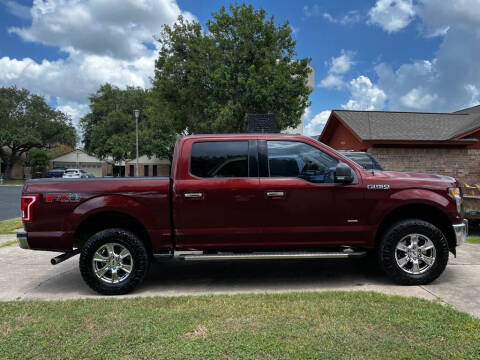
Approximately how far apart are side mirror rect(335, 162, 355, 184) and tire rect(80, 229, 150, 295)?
2.59 m

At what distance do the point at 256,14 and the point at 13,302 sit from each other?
22.0 meters

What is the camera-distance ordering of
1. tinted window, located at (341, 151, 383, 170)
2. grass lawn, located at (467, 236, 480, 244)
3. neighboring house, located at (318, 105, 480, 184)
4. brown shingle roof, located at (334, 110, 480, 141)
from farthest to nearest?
brown shingle roof, located at (334, 110, 480, 141)
neighboring house, located at (318, 105, 480, 184)
tinted window, located at (341, 151, 383, 170)
grass lawn, located at (467, 236, 480, 244)

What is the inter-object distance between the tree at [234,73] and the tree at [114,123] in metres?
18.8

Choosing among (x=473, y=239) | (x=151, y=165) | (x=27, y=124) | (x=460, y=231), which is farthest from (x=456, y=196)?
(x=27, y=124)

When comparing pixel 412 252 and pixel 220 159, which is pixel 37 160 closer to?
pixel 220 159

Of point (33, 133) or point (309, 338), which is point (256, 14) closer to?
point (309, 338)

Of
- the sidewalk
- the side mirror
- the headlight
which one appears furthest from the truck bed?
the sidewalk

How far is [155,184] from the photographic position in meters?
4.56

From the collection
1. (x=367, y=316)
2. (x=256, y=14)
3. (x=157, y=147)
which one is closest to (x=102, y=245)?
(x=367, y=316)

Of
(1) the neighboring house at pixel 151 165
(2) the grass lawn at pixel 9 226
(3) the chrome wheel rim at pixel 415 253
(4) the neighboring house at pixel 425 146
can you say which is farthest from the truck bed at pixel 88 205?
(1) the neighboring house at pixel 151 165

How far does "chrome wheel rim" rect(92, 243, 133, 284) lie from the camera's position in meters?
4.55

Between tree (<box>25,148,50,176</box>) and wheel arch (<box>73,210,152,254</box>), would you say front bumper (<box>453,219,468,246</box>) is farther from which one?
tree (<box>25,148,50,176</box>)

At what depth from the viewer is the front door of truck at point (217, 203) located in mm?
4555

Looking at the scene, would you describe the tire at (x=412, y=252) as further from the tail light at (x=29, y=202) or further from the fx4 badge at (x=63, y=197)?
the tail light at (x=29, y=202)
